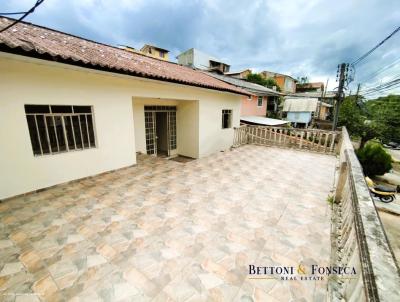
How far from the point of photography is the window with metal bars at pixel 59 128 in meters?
4.04

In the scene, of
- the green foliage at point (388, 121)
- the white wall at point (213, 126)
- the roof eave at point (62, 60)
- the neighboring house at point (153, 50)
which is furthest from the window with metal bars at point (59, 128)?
the neighboring house at point (153, 50)

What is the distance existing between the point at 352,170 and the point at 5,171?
616cm

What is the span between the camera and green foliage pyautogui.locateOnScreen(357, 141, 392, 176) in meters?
11.7

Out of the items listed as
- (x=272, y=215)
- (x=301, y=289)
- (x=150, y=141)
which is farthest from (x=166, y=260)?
(x=150, y=141)

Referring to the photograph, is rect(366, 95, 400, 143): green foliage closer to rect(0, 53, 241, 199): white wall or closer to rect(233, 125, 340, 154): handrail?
rect(233, 125, 340, 154): handrail

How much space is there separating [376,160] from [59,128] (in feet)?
54.8

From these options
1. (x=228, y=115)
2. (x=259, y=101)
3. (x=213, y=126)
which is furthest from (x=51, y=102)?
(x=259, y=101)

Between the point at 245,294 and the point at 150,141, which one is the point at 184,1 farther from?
the point at 245,294

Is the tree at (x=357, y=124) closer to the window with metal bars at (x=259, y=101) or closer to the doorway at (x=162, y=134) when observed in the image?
the window with metal bars at (x=259, y=101)

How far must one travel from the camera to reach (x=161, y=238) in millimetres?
2789

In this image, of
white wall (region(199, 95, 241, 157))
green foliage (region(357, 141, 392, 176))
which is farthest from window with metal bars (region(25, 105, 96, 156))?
A: green foliage (region(357, 141, 392, 176))

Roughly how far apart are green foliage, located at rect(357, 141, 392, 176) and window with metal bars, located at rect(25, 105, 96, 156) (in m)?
15.9

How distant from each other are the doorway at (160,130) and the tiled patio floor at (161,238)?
333 centimetres

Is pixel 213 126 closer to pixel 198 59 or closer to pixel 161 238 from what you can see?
pixel 161 238
